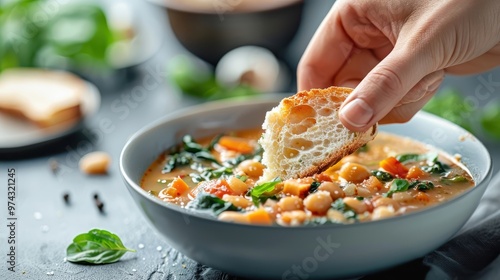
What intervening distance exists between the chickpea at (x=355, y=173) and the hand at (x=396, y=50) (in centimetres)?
34

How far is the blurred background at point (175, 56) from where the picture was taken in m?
5.45

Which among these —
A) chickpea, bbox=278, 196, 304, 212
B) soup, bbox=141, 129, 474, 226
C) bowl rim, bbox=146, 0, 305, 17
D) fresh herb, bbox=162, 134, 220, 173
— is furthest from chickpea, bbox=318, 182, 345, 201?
bowl rim, bbox=146, 0, 305, 17

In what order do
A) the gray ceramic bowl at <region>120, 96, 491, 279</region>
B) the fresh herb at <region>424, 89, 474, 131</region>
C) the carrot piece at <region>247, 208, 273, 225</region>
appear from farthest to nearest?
the fresh herb at <region>424, 89, 474, 131</region> < the carrot piece at <region>247, 208, 273, 225</region> < the gray ceramic bowl at <region>120, 96, 491, 279</region>

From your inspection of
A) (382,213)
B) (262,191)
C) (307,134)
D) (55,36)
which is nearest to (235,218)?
(262,191)

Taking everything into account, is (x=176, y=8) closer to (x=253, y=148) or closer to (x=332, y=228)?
(x=253, y=148)

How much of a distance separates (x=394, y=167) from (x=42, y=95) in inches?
120

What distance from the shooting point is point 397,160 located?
347cm

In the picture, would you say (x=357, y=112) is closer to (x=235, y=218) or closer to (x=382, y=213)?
(x=382, y=213)

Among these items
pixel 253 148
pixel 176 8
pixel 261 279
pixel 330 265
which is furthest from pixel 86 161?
pixel 330 265

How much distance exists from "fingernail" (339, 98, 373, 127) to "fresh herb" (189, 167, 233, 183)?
0.85 m

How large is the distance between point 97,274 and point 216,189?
697 mm

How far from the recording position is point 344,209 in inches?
110

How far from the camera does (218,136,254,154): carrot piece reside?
385 cm

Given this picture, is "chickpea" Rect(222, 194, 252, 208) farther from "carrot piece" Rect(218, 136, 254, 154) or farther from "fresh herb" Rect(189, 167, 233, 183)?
"carrot piece" Rect(218, 136, 254, 154)
